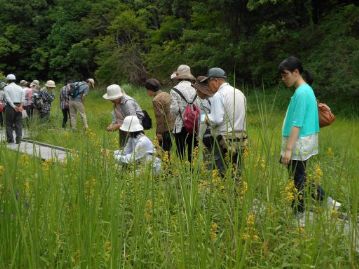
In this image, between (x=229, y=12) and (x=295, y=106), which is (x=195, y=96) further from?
(x=229, y=12)

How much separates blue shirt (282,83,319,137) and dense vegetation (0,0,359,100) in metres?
2.16

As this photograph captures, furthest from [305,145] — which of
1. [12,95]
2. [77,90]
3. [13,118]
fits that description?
[77,90]

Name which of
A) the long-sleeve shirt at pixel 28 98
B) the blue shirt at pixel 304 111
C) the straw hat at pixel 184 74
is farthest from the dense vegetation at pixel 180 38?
the long-sleeve shirt at pixel 28 98

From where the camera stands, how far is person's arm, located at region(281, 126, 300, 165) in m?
4.06

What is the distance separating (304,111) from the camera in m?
4.13

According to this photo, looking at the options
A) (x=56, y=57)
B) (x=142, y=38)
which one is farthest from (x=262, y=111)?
(x=56, y=57)

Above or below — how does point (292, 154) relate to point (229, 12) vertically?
below

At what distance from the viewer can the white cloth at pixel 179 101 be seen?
5625 millimetres

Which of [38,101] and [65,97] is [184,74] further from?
[65,97]

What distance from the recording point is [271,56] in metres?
19.5

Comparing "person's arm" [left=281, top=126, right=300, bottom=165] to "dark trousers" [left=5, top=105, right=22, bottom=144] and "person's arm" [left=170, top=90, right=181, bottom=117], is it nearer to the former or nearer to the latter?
"person's arm" [left=170, top=90, right=181, bottom=117]

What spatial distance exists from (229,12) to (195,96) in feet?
49.1

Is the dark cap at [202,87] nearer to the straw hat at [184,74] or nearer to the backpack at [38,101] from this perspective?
the straw hat at [184,74]

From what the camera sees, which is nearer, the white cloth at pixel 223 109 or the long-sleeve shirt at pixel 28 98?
the white cloth at pixel 223 109
